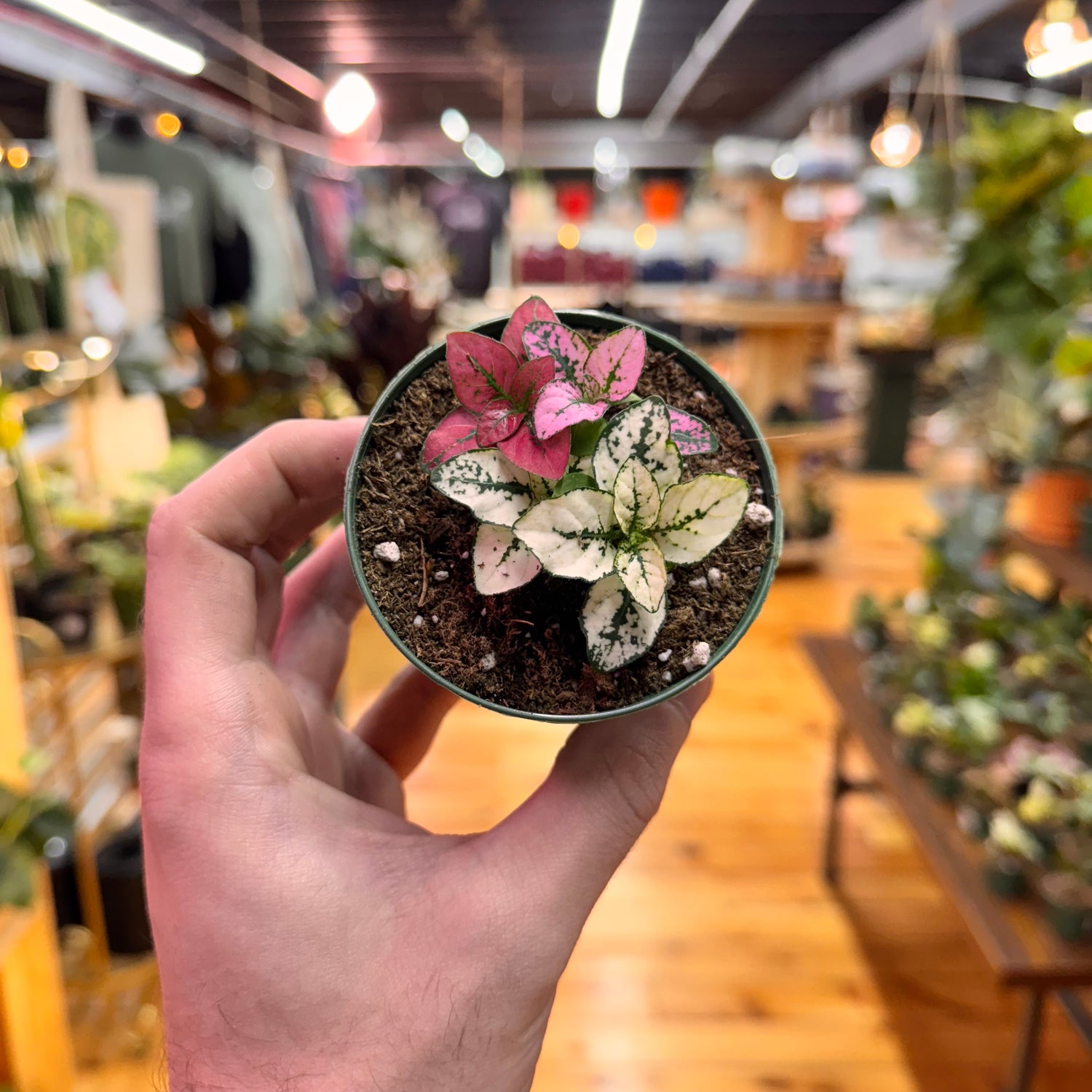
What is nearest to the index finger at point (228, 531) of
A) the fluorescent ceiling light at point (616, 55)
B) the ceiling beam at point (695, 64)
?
the fluorescent ceiling light at point (616, 55)

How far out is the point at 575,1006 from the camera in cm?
186

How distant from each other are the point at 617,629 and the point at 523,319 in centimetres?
22

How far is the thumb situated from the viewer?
2.08 feet

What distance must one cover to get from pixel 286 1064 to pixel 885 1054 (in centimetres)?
162

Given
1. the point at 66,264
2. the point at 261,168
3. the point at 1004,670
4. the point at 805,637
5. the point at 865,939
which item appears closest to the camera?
the point at 66,264

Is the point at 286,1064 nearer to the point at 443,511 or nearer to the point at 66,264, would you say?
the point at 443,511

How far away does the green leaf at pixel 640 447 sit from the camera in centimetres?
55

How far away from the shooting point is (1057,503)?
1.70 metres

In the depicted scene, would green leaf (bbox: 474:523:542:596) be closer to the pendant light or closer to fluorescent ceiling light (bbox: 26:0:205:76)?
fluorescent ceiling light (bbox: 26:0:205:76)

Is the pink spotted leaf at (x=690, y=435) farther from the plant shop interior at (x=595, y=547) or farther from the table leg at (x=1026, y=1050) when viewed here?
the table leg at (x=1026, y=1050)

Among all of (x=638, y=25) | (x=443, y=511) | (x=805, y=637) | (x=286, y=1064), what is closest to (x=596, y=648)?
(x=443, y=511)

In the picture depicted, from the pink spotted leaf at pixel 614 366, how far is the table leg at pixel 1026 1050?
60.1 inches

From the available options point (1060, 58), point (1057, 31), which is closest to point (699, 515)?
point (1057, 31)

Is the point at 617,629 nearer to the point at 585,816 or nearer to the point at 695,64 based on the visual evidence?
the point at 585,816
